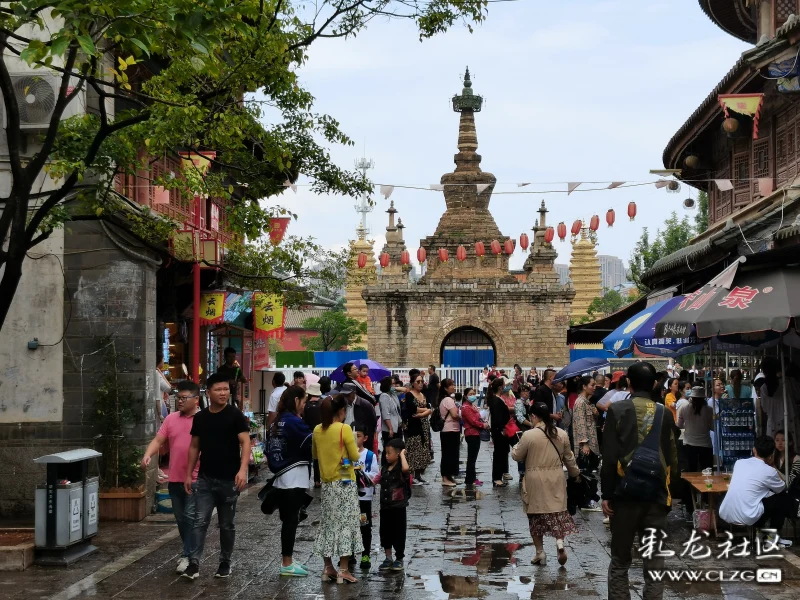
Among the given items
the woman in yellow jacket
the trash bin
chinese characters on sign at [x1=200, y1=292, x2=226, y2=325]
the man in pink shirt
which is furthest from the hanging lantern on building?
the trash bin

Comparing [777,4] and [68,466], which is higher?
[777,4]

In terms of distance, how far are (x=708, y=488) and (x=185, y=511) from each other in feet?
16.9

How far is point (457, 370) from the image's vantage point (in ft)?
135

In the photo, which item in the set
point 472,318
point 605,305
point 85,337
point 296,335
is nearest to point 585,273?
point 605,305

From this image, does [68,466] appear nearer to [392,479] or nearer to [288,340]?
[392,479]

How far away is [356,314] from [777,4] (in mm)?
45387

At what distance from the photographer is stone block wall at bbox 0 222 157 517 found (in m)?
13.0

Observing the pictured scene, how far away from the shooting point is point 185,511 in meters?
9.86

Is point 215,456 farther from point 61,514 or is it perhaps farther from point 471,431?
point 471,431

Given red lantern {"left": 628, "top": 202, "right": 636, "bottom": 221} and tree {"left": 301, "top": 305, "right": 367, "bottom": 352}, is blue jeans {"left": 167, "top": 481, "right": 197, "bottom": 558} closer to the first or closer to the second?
red lantern {"left": 628, "top": 202, "right": 636, "bottom": 221}

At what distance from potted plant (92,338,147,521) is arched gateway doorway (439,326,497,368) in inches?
1321

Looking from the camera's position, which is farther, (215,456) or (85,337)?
(85,337)

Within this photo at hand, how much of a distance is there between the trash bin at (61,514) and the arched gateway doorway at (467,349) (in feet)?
118

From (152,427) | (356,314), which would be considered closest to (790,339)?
(152,427)
